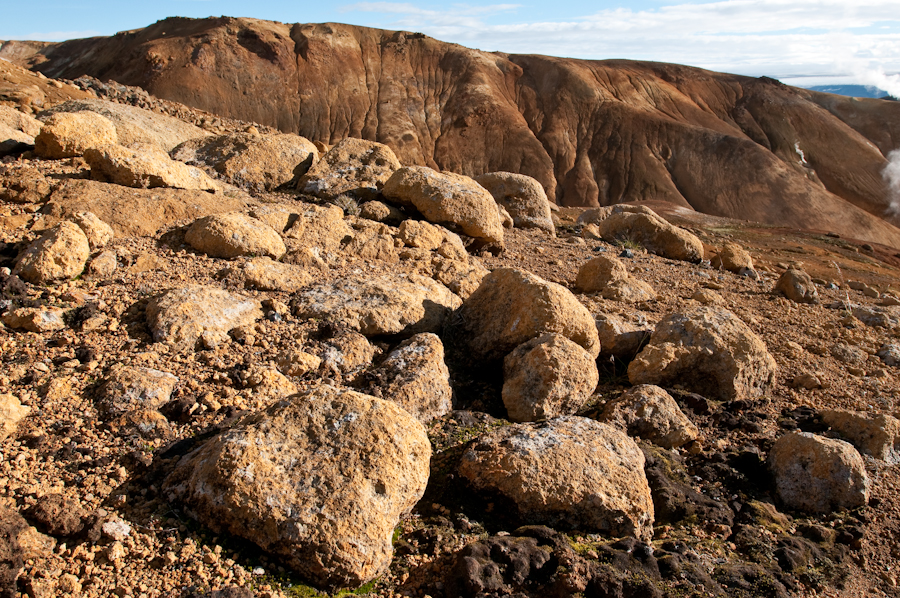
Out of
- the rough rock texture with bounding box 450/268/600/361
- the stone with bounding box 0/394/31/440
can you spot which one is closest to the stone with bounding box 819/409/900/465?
the rough rock texture with bounding box 450/268/600/361

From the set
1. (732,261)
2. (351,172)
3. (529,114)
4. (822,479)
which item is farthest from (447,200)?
(529,114)

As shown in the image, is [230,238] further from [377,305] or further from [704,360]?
[704,360]

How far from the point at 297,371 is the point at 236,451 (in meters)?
1.00

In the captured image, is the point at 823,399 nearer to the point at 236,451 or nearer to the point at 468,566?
the point at 468,566

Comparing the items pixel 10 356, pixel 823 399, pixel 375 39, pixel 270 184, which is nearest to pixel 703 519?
pixel 823 399

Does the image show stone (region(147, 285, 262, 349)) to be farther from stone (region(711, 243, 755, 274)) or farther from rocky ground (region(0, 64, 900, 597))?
stone (region(711, 243, 755, 274))

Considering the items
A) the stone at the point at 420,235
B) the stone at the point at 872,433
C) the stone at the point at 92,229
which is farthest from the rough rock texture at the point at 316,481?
the stone at the point at 872,433

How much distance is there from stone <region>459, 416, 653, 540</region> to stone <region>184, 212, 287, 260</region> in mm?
2315

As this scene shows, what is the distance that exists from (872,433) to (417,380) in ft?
9.90

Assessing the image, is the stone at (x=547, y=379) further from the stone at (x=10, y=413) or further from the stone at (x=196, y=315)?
the stone at (x=10, y=413)

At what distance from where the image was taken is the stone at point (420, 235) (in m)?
5.40

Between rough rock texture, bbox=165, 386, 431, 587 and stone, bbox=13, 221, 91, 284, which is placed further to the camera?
stone, bbox=13, 221, 91, 284

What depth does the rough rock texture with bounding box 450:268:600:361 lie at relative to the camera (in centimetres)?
409

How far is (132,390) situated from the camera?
309 centimetres
